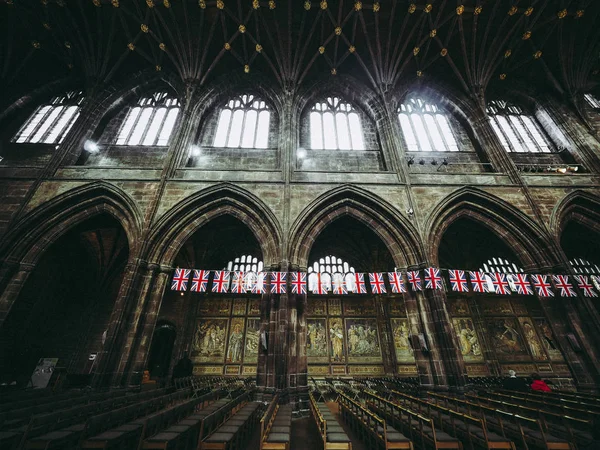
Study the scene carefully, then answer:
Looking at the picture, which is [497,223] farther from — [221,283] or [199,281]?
[199,281]

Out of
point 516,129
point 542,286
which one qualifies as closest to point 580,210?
point 542,286

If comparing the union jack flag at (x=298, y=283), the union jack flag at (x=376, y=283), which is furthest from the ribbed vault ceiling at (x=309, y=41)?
the union jack flag at (x=298, y=283)

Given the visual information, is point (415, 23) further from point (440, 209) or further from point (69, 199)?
point (69, 199)

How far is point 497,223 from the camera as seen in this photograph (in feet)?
34.8

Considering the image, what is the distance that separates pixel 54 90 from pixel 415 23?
19650mm

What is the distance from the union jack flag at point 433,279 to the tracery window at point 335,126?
7.01 m

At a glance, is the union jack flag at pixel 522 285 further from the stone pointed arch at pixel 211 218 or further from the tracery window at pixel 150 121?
the tracery window at pixel 150 121

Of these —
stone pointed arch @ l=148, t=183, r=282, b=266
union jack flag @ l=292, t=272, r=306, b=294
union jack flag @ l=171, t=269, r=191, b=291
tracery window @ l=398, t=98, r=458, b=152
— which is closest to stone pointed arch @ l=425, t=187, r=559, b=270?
tracery window @ l=398, t=98, r=458, b=152

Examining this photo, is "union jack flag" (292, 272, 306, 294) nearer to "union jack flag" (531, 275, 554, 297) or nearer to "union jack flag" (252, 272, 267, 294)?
"union jack flag" (252, 272, 267, 294)

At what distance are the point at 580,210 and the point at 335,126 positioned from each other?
1156cm

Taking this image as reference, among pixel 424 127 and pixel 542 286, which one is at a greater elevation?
pixel 424 127

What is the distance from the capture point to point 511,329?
48.1 feet

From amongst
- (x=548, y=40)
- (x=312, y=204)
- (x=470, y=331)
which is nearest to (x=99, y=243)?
(x=312, y=204)

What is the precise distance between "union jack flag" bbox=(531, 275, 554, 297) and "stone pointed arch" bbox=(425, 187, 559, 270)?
0.66 metres
